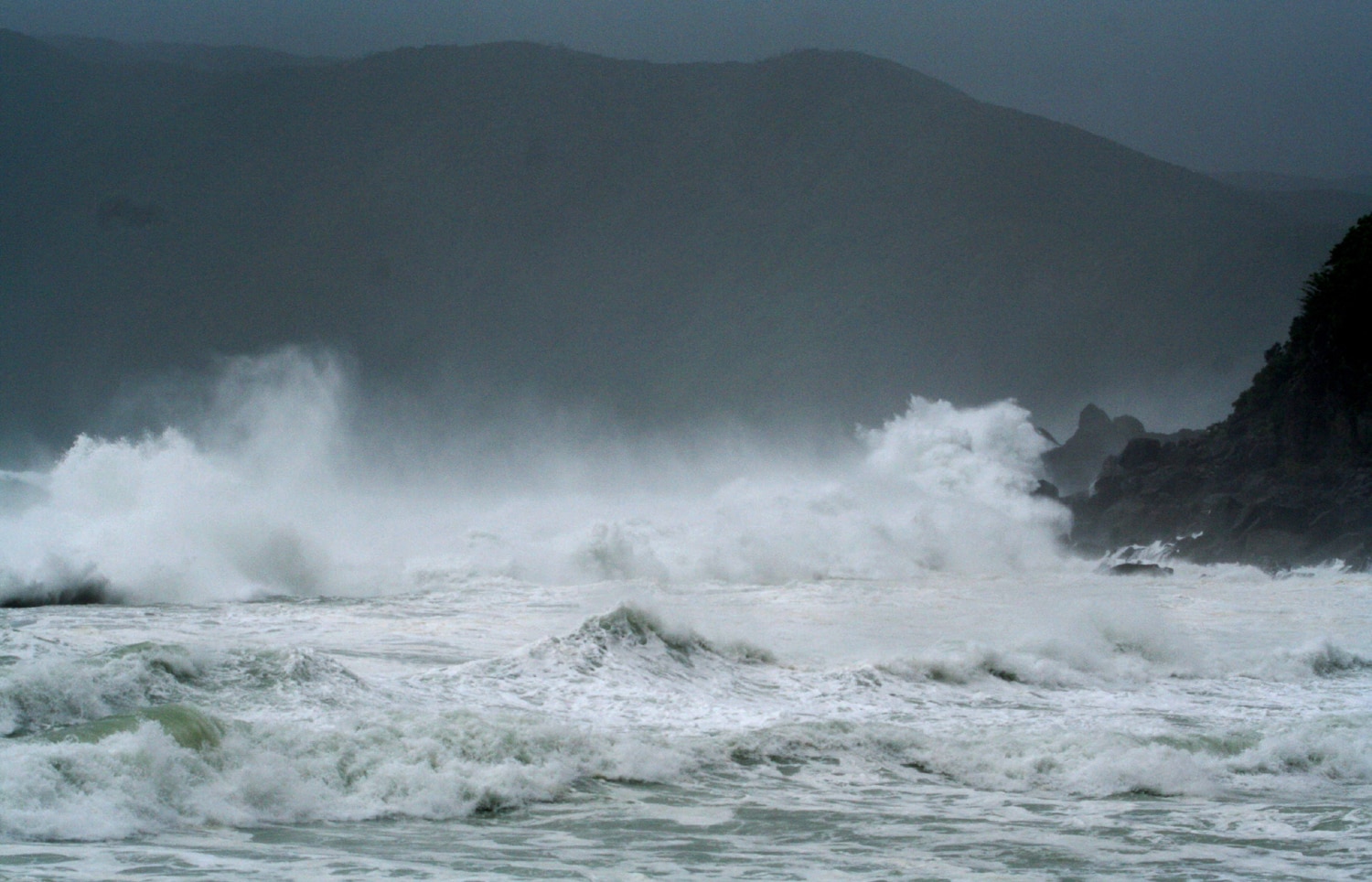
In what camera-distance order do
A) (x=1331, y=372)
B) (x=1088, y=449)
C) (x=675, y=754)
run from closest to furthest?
1. (x=675, y=754)
2. (x=1331, y=372)
3. (x=1088, y=449)

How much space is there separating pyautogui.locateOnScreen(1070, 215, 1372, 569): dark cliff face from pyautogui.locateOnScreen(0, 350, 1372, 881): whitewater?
7159 mm

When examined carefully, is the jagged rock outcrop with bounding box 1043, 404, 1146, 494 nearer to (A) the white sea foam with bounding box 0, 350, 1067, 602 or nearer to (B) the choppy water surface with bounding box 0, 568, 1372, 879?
(A) the white sea foam with bounding box 0, 350, 1067, 602

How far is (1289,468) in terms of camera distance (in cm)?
3975

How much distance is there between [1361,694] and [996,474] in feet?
111

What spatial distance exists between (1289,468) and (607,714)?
35794 mm

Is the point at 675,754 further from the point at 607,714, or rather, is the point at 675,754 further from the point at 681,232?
the point at 681,232

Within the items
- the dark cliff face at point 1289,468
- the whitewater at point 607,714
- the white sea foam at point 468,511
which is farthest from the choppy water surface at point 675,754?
the dark cliff face at point 1289,468

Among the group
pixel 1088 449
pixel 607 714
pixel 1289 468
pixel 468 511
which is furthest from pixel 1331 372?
pixel 607 714

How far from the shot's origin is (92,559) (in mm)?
20484

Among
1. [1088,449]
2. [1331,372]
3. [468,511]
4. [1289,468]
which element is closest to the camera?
[1331,372]

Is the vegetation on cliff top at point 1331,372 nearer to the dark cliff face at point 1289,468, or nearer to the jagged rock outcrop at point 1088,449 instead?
the dark cliff face at point 1289,468

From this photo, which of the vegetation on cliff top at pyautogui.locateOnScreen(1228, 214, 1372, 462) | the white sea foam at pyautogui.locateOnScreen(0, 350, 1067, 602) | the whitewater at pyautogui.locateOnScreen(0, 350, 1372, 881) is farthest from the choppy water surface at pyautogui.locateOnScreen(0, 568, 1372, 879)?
the vegetation on cliff top at pyautogui.locateOnScreen(1228, 214, 1372, 462)

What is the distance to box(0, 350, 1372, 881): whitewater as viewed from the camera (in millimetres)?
7047

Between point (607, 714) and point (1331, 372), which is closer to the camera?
point (607, 714)
